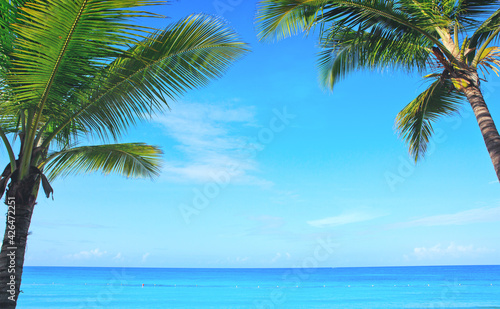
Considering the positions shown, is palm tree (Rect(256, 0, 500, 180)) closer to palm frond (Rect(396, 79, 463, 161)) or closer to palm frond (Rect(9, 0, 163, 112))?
palm frond (Rect(396, 79, 463, 161))

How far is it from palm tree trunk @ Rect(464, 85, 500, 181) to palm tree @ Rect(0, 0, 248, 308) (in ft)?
10.5

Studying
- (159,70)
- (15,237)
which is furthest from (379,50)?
(15,237)

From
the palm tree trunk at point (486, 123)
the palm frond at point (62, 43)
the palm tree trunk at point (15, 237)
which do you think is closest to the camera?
the palm frond at point (62, 43)

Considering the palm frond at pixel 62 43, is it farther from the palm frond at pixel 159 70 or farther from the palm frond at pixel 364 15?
the palm frond at pixel 364 15

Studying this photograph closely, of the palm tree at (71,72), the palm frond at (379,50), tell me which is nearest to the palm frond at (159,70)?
the palm tree at (71,72)

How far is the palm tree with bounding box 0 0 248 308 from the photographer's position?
3109mm

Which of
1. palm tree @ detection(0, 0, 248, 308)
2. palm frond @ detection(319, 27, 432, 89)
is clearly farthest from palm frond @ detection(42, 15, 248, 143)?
palm frond @ detection(319, 27, 432, 89)

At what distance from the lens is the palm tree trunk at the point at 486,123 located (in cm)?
431

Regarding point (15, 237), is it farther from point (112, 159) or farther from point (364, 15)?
point (364, 15)

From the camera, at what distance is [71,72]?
3621 mm

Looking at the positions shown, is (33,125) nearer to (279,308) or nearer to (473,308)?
(279,308)

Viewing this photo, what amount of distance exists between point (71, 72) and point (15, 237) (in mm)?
1797

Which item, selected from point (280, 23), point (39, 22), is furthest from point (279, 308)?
point (39, 22)

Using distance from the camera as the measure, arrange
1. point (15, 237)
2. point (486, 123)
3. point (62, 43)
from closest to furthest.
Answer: point (62, 43) → point (15, 237) → point (486, 123)
